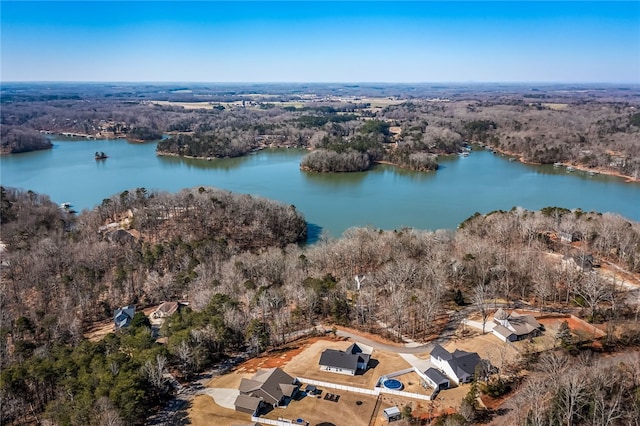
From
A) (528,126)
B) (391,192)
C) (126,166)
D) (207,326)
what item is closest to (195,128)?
(126,166)

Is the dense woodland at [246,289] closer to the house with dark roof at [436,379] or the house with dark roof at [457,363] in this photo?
the house with dark roof at [457,363]

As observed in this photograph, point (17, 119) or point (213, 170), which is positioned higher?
point (17, 119)

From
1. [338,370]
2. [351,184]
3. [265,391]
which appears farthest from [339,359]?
[351,184]

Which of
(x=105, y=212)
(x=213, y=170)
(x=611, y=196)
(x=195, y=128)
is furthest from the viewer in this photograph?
(x=195, y=128)

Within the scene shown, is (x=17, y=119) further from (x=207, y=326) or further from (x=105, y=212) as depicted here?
(x=207, y=326)

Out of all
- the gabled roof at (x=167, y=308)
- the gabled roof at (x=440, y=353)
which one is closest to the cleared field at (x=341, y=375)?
the gabled roof at (x=440, y=353)

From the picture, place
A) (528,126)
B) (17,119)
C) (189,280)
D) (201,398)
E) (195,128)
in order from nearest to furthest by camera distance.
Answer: (201,398) → (189,280) → (528,126) → (195,128) → (17,119)

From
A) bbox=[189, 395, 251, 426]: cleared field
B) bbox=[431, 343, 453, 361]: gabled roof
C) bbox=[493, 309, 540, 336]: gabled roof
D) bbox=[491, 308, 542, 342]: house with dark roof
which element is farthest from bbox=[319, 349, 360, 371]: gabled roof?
bbox=[493, 309, 540, 336]: gabled roof

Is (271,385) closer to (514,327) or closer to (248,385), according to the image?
→ (248,385)
